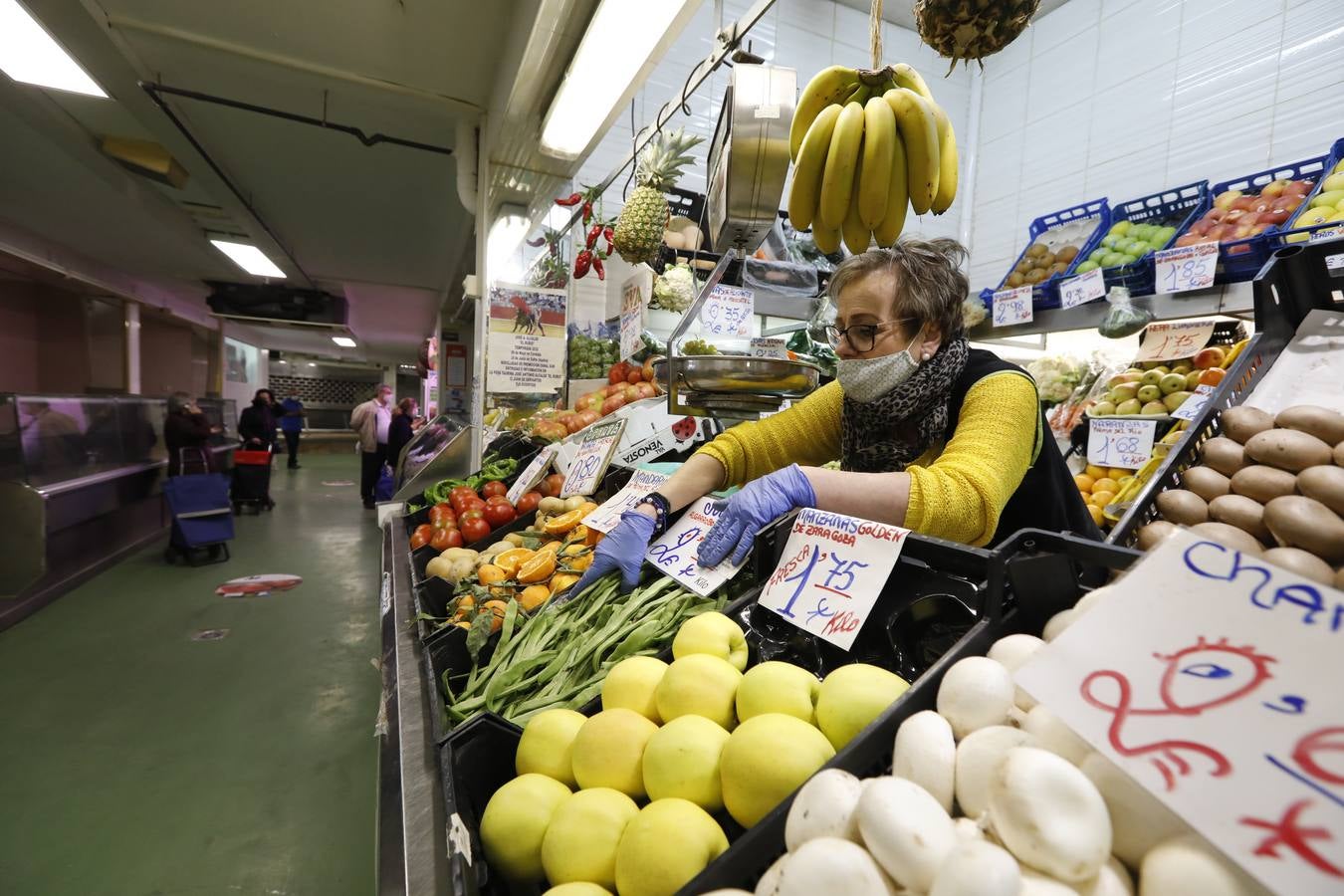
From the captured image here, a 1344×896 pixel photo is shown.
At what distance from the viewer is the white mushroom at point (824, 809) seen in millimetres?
545

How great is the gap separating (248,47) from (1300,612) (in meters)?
5.70

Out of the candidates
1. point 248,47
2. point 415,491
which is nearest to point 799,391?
point 415,491

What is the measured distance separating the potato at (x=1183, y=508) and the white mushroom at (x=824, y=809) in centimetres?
108

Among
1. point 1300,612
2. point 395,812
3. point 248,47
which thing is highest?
point 248,47

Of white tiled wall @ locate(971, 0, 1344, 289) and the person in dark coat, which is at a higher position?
white tiled wall @ locate(971, 0, 1344, 289)

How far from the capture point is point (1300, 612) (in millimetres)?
446

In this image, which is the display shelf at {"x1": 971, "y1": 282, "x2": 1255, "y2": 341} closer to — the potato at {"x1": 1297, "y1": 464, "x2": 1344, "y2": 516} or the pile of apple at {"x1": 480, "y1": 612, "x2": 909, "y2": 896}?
the potato at {"x1": 1297, "y1": 464, "x2": 1344, "y2": 516}

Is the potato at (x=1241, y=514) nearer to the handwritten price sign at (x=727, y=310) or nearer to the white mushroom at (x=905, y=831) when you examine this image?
the white mushroom at (x=905, y=831)

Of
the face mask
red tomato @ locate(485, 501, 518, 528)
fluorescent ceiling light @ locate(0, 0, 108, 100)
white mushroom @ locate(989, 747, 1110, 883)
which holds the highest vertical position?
fluorescent ceiling light @ locate(0, 0, 108, 100)

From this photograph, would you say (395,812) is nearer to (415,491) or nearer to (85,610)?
(415,491)

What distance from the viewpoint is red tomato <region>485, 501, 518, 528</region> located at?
2936mm

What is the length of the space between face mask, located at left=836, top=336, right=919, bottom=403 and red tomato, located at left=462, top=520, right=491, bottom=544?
1818 mm

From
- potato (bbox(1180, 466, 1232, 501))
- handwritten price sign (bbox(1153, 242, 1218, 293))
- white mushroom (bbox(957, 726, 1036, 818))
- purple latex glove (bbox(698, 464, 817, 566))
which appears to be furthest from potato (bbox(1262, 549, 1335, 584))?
handwritten price sign (bbox(1153, 242, 1218, 293))

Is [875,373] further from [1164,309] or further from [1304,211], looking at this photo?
[1304,211]
